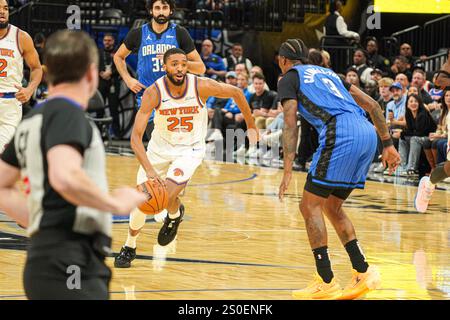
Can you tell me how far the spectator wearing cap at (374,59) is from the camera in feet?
67.7

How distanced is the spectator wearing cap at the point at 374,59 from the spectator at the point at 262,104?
2449 millimetres

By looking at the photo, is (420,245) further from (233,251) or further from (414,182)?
(414,182)

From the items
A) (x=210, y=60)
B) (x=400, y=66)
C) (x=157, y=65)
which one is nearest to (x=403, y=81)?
(x=400, y=66)

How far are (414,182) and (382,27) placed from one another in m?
10.3

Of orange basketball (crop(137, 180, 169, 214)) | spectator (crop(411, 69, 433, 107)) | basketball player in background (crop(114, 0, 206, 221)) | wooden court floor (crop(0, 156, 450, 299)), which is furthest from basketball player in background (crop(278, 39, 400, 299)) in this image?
spectator (crop(411, 69, 433, 107))

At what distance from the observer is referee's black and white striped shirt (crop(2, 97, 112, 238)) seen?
3.88m

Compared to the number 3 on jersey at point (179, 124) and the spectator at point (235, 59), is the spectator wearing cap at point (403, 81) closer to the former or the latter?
the spectator at point (235, 59)

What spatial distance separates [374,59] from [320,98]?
→ 45.8ft

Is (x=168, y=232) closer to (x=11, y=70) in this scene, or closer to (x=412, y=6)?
(x=11, y=70)

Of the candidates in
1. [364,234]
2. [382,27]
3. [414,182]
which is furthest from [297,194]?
[382,27]

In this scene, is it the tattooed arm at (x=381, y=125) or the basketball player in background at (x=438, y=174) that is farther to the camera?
the basketball player in background at (x=438, y=174)

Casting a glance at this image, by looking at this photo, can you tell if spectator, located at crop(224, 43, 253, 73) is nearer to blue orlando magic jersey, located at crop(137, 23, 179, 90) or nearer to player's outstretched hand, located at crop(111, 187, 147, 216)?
blue orlando magic jersey, located at crop(137, 23, 179, 90)

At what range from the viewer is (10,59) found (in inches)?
401

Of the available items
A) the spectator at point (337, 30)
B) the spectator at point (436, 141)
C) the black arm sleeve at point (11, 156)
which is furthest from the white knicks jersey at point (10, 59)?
the spectator at point (337, 30)
